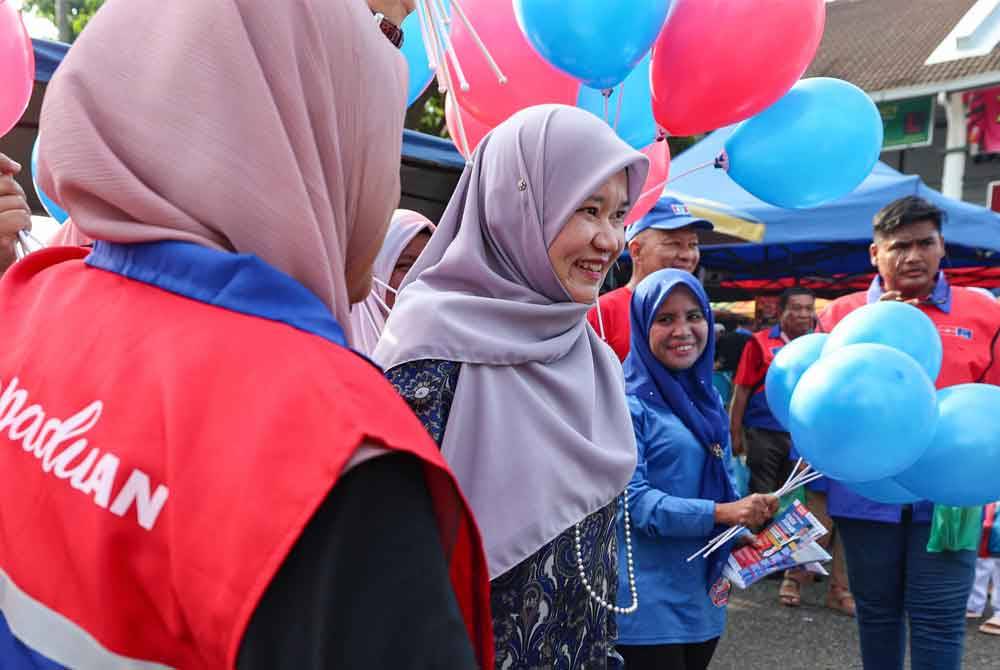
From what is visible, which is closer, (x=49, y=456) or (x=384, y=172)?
(x=49, y=456)

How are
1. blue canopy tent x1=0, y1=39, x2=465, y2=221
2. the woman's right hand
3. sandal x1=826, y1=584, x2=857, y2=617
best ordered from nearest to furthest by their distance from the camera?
the woman's right hand
blue canopy tent x1=0, y1=39, x2=465, y2=221
sandal x1=826, y1=584, x2=857, y2=617

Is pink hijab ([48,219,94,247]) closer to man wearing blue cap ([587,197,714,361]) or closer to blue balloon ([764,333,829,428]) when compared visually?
man wearing blue cap ([587,197,714,361])

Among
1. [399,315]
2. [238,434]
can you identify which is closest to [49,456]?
[238,434]

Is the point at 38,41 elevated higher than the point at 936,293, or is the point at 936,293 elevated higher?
the point at 38,41

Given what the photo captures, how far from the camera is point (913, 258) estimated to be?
321cm

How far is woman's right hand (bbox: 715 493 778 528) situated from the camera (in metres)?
2.51

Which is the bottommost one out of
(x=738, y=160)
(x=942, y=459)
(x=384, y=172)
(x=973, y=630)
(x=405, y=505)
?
(x=973, y=630)

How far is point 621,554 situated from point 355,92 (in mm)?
1908

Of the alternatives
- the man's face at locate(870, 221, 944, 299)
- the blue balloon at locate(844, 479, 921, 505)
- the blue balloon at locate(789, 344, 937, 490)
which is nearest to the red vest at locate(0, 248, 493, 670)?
the blue balloon at locate(789, 344, 937, 490)

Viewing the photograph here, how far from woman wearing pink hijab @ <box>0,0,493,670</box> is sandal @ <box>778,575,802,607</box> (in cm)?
517

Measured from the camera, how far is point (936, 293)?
10.5 feet

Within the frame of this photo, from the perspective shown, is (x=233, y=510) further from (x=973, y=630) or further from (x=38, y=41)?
(x=973, y=630)

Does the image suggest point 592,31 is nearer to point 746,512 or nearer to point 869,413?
point 869,413

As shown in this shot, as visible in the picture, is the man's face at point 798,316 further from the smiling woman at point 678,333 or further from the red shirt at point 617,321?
the smiling woman at point 678,333
